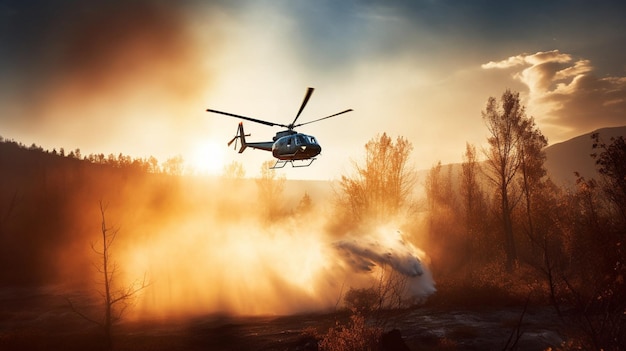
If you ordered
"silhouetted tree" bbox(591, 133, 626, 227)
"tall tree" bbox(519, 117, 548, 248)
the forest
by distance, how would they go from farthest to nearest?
1. "tall tree" bbox(519, 117, 548, 248)
2. the forest
3. "silhouetted tree" bbox(591, 133, 626, 227)

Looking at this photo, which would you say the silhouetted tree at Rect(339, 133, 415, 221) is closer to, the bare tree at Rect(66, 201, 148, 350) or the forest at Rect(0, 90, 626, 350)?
the forest at Rect(0, 90, 626, 350)

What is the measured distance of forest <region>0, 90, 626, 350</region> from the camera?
27250mm

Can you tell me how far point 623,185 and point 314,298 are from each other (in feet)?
87.3

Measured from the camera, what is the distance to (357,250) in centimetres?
4122

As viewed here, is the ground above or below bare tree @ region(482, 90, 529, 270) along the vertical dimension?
below

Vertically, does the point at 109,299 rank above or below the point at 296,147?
below

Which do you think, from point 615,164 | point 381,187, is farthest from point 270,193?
point 615,164

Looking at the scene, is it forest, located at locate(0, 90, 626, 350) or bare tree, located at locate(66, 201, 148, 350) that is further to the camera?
forest, located at locate(0, 90, 626, 350)

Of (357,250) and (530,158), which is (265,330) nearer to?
(357,250)

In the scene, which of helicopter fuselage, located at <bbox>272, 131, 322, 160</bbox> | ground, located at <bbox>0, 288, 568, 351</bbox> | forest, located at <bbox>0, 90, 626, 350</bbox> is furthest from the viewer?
forest, located at <bbox>0, 90, 626, 350</bbox>

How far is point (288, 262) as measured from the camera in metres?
42.6

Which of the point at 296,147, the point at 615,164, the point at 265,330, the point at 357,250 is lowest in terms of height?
the point at 265,330

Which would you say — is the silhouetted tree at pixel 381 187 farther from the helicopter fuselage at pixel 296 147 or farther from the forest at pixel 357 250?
the helicopter fuselage at pixel 296 147

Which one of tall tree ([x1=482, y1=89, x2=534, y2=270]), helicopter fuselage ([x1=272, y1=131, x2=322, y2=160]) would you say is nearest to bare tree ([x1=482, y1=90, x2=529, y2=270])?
tall tree ([x1=482, y1=89, x2=534, y2=270])
